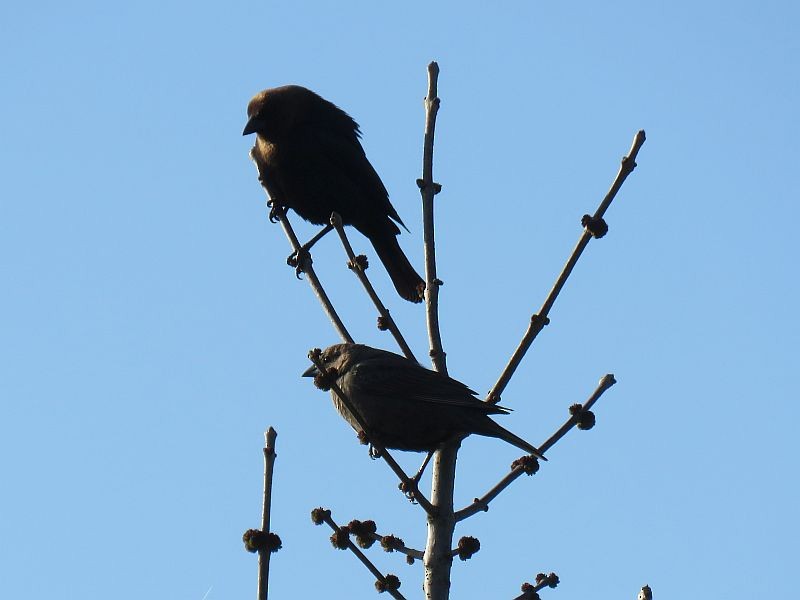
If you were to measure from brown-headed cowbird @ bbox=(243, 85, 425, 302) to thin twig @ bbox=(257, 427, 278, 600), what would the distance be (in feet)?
16.3

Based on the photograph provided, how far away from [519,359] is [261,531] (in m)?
1.57

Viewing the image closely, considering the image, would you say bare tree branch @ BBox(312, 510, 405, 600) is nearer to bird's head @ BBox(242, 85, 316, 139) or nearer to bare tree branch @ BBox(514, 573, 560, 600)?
bare tree branch @ BBox(514, 573, 560, 600)

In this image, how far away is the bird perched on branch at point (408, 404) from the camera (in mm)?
5207

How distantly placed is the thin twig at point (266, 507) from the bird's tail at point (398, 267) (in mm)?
5174

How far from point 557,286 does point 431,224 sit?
0.62 meters

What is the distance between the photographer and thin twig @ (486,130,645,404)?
414cm

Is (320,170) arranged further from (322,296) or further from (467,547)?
(467,547)

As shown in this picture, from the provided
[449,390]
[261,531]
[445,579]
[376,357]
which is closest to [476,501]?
[445,579]

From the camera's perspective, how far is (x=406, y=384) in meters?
5.64

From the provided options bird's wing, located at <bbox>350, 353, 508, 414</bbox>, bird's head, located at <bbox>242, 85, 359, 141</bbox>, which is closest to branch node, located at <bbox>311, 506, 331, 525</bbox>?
bird's wing, located at <bbox>350, 353, 508, 414</bbox>

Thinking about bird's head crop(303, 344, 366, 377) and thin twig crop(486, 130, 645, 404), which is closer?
thin twig crop(486, 130, 645, 404)

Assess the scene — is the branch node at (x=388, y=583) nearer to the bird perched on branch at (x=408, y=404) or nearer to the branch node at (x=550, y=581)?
the branch node at (x=550, y=581)

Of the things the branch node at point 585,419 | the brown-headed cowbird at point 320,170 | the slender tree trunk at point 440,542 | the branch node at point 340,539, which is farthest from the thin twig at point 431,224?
the brown-headed cowbird at point 320,170

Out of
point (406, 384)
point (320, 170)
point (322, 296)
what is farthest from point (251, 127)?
point (322, 296)
